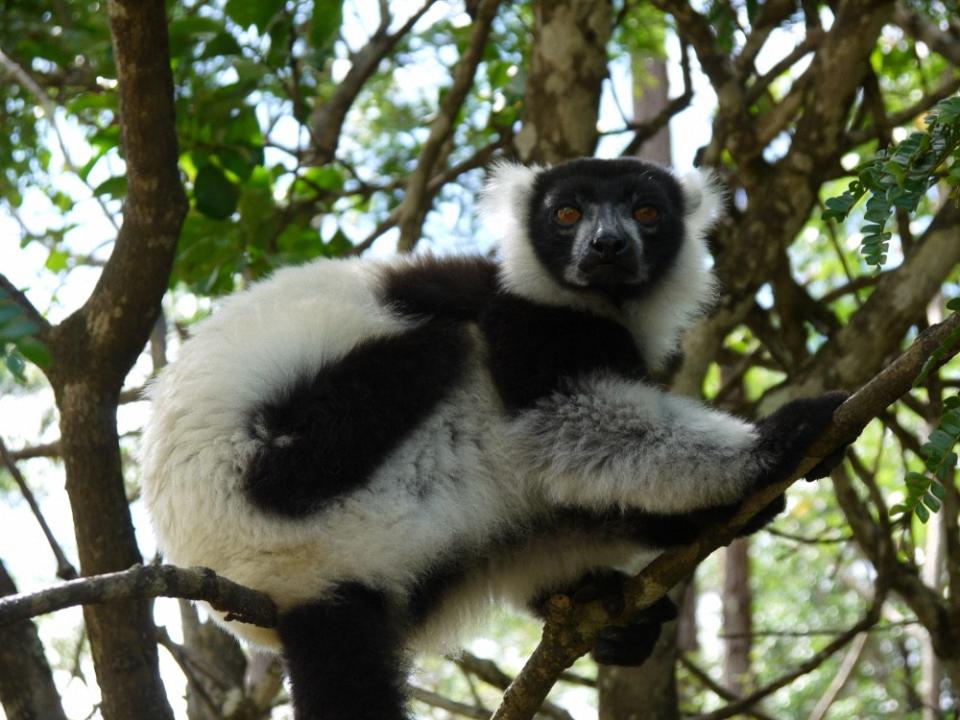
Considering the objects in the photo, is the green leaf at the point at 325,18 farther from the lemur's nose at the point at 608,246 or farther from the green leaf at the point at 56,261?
the lemur's nose at the point at 608,246

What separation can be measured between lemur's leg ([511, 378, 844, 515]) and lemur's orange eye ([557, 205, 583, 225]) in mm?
865

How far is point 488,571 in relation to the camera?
4.45m

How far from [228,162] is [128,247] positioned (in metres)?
1.78

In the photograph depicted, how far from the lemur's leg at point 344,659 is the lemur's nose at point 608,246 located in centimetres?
148

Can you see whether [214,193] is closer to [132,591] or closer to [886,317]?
[886,317]

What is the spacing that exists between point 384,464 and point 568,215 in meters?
1.37

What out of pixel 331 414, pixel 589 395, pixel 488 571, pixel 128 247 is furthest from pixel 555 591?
pixel 128 247

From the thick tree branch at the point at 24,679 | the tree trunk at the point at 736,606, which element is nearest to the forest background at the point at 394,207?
the thick tree branch at the point at 24,679

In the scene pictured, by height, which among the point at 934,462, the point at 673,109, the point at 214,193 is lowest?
the point at 934,462

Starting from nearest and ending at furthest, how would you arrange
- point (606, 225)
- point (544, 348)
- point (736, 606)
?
point (544, 348) < point (606, 225) < point (736, 606)

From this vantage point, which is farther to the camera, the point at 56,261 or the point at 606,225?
the point at 56,261

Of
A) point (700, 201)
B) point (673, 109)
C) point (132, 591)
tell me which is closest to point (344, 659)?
point (132, 591)

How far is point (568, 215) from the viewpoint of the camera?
4648mm

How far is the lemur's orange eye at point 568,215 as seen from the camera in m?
4.64
